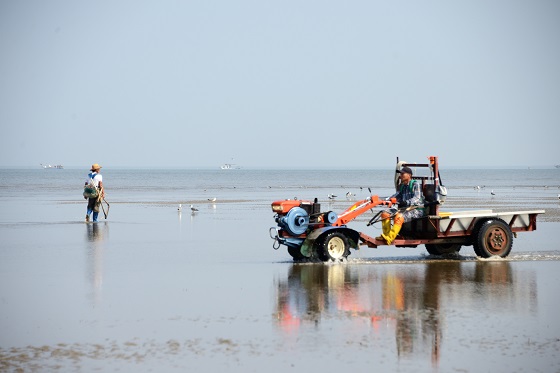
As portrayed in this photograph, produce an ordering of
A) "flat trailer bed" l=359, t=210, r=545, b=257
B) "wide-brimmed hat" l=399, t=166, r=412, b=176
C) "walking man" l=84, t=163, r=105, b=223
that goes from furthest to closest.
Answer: "walking man" l=84, t=163, r=105, b=223 → "wide-brimmed hat" l=399, t=166, r=412, b=176 → "flat trailer bed" l=359, t=210, r=545, b=257

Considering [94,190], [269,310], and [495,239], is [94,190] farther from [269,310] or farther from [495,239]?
[269,310]

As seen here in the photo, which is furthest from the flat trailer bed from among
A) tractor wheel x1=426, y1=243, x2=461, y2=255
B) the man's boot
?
tractor wheel x1=426, y1=243, x2=461, y2=255

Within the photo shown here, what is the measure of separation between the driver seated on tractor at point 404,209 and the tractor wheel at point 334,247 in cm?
79

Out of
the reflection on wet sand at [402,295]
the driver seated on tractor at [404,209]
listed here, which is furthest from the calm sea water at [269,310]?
the driver seated on tractor at [404,209]

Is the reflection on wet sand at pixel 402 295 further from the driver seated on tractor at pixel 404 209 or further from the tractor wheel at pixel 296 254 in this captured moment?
the driver seated on tractor at pixel 404 209

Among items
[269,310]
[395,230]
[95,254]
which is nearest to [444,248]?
[395,230]

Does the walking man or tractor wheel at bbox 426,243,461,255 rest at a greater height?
the walking man

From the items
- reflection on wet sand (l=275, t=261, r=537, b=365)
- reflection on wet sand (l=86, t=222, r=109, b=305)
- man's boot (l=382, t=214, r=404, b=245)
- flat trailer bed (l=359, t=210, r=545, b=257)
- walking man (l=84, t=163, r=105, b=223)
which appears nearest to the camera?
reflection on wet sand (l=275, t=261, r=537, b=365)

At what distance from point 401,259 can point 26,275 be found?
286 inches

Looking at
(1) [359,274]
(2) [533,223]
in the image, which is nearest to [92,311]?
(1) [359,274]

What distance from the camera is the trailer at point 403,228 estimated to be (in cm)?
1703

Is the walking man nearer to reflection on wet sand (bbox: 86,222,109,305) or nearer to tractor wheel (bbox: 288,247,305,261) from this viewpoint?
reflection on wet sand (bbox: 86,222,109,305)

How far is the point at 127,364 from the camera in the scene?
28.9ft

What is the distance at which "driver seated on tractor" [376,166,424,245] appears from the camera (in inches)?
675
